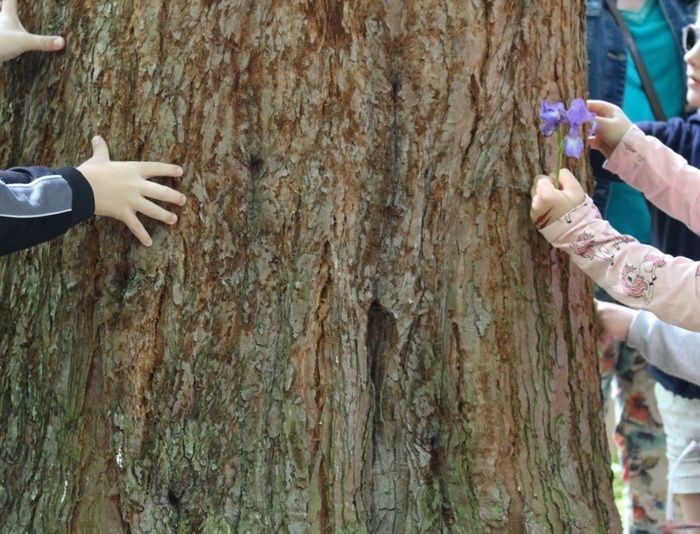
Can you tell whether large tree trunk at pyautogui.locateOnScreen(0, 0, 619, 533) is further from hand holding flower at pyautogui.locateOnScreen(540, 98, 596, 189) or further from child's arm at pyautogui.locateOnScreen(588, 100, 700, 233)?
child's arm at pyautogui.locateOnScreen(588, 100, 700, 233)

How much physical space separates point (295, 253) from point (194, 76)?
436 mm

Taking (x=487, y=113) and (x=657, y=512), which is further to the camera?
(x=657, y=512)

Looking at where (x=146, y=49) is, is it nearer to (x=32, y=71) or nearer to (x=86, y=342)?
(x=32, y=71)

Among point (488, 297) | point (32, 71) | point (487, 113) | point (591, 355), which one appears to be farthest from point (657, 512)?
point (32, 71)

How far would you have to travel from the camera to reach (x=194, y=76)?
2.23 metres

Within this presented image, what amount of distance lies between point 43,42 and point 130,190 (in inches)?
17.5

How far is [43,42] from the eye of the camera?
7.64ft

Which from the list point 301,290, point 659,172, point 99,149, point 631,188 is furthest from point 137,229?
point 631,188

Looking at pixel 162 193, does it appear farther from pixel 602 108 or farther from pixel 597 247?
pixel 602 108

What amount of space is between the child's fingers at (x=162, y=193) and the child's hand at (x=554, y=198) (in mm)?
769

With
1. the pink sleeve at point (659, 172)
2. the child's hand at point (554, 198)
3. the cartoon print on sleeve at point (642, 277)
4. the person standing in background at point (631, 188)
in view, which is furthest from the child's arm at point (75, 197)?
the person standing in background at point (631, 188)

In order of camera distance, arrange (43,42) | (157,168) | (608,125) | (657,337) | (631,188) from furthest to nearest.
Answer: (631,188), (657,337), (608,125), (43,42), (157,168)

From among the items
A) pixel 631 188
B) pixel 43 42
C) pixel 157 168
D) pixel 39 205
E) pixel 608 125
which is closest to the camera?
pixel 39 205

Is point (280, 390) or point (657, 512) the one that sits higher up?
point (280, 390)
